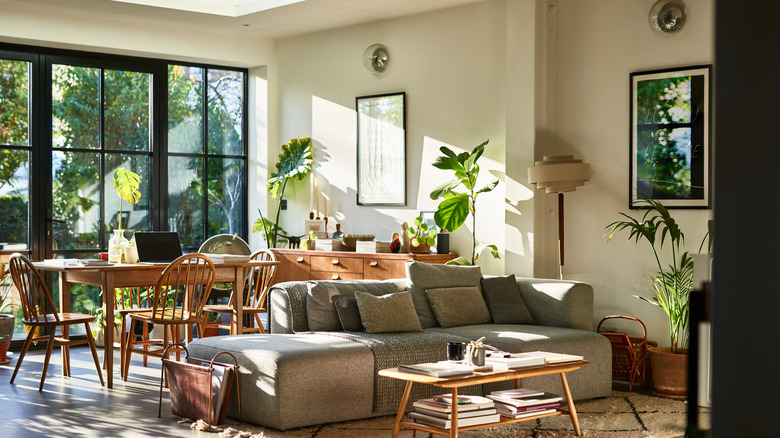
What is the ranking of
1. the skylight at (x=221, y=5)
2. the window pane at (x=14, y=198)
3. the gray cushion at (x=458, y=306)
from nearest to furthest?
the gray cushion at (x=458, y=306)
the skylight at (x=221, y=5)
the window pane at (x=14, y=198)

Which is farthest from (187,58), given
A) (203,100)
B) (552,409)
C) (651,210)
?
(552,409)

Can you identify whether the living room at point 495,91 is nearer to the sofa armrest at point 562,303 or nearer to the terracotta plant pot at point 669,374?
the terracotta plant pot at point 669,374

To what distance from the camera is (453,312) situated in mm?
5969

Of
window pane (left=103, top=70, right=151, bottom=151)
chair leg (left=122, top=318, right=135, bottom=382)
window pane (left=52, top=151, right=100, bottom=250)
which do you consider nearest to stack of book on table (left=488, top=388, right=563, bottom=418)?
chair leg (left=122, top=318, right=135, bottom=382)

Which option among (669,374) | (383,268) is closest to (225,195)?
(383,268)

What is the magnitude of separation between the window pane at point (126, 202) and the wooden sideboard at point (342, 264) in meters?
1.40

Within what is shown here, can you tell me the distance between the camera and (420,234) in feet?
24.7

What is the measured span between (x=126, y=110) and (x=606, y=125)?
4.62 meters

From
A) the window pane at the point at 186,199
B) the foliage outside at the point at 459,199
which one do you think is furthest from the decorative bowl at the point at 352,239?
the window pane at the point at 186,199

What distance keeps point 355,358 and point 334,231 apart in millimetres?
3786

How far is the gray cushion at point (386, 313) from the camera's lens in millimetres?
5406

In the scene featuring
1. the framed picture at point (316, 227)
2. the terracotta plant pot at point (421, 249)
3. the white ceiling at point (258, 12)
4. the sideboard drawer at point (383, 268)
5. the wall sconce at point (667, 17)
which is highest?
the white ceiling at point (258, 12)

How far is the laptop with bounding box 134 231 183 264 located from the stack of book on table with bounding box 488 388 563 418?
310 centimetres

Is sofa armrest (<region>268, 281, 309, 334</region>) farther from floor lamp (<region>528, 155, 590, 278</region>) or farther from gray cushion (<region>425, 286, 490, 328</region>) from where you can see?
floor lamp (<region>528, 155, 590, 278</region>)
